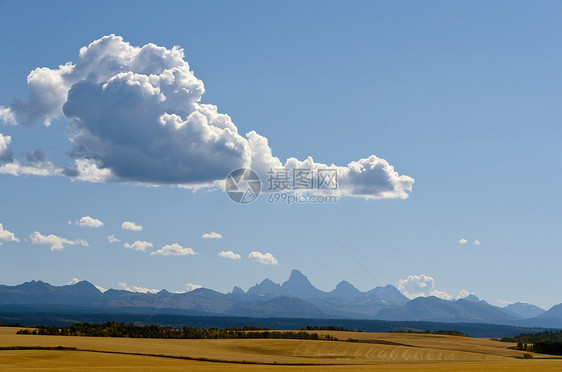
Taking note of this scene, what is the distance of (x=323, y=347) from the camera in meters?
137

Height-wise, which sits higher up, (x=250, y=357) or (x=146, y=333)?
(x=146, y=333)

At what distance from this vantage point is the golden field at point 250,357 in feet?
283

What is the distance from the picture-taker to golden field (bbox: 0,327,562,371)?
8638 centimetres

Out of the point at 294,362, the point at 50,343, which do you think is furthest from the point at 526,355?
the point at 50,343

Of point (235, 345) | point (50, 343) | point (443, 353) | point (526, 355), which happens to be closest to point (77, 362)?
point (50, 343)

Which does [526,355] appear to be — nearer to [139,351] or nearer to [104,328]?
[139,351]

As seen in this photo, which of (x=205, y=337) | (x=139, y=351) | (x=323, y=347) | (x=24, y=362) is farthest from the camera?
(x=205, y=337)

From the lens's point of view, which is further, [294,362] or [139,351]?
[139,351]

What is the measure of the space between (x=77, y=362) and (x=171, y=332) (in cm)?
8086

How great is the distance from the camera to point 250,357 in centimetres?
11456

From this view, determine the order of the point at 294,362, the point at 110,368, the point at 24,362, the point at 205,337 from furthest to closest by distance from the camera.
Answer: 1. the point at 205,337
2. the point at 294,362
3. the point at 24,362
4. the point at 110,368

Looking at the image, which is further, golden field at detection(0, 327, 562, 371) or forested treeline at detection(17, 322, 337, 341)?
forested treeline at detection(17, 322, 337, 341)

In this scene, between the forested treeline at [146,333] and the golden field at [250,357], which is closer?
the golden field at [250,357]

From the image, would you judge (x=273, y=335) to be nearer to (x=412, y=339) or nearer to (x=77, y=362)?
(x=412, y=339)
